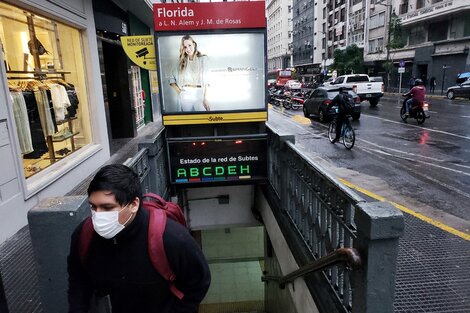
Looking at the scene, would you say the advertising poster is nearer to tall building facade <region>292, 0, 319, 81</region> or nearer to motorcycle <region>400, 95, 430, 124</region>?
motorcycle <region>400, 95, 430, 124</region>

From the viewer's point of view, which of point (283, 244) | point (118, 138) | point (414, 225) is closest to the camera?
point (414, 225)

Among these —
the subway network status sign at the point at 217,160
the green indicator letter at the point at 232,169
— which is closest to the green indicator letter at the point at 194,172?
the subway network status sign at the point at 217,160

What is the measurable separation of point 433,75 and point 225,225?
3560cm

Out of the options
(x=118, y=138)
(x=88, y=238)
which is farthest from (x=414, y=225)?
(x=118, y=138)

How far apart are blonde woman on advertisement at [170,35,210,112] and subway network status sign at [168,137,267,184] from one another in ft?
2.24

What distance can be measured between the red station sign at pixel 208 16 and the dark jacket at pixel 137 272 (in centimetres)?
497

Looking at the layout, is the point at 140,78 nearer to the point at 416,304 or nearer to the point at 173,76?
the point at 173,76

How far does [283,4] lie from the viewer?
344 ft

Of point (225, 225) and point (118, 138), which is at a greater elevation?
point (118, 138)

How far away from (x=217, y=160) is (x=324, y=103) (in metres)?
11.9

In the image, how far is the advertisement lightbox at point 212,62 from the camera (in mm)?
6293

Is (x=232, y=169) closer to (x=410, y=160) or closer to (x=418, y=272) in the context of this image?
(x=418, y=272)

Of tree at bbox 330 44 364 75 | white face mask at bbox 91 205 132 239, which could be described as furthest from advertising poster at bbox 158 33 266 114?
tree at bbox 330 44 364 75

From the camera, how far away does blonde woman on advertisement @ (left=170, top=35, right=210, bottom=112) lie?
256 inches
